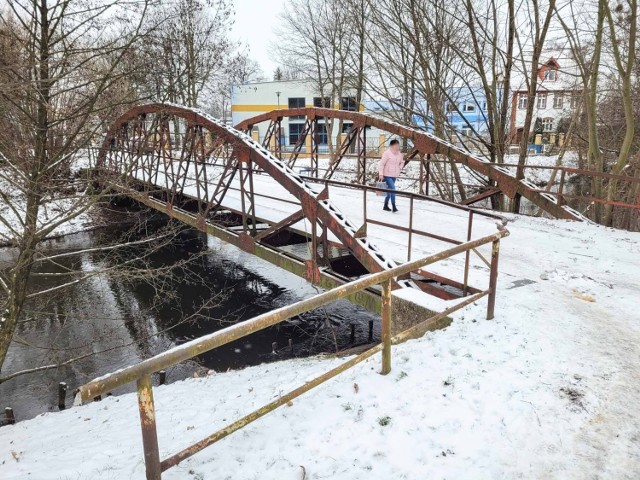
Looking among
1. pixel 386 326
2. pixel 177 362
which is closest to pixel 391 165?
pixel 386 326

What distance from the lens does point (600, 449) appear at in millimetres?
2963

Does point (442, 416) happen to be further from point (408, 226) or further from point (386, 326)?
point (408, 226)

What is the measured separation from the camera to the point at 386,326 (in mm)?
3703

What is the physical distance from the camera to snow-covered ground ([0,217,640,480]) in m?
2.90

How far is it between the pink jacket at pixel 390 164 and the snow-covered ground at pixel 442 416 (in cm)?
546

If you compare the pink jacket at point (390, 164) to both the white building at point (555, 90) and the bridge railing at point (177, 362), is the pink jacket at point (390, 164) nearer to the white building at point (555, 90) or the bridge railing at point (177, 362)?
the white building at point (555, 90)

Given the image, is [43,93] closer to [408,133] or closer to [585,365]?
[585,365]

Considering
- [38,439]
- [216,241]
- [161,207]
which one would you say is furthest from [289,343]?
[216,241]

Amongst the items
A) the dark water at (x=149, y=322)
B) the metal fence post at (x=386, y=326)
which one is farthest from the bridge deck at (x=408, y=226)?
the dark water at (x=149, y=322)

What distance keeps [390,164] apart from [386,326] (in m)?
7.89

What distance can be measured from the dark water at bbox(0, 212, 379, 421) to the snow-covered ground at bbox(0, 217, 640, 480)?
2664mm

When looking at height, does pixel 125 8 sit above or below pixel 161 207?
above

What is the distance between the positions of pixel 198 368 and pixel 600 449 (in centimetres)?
730

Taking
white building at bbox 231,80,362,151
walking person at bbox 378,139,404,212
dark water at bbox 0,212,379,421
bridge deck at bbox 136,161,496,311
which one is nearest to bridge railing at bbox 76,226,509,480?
bridge deck at bbox 136,161,496,311
